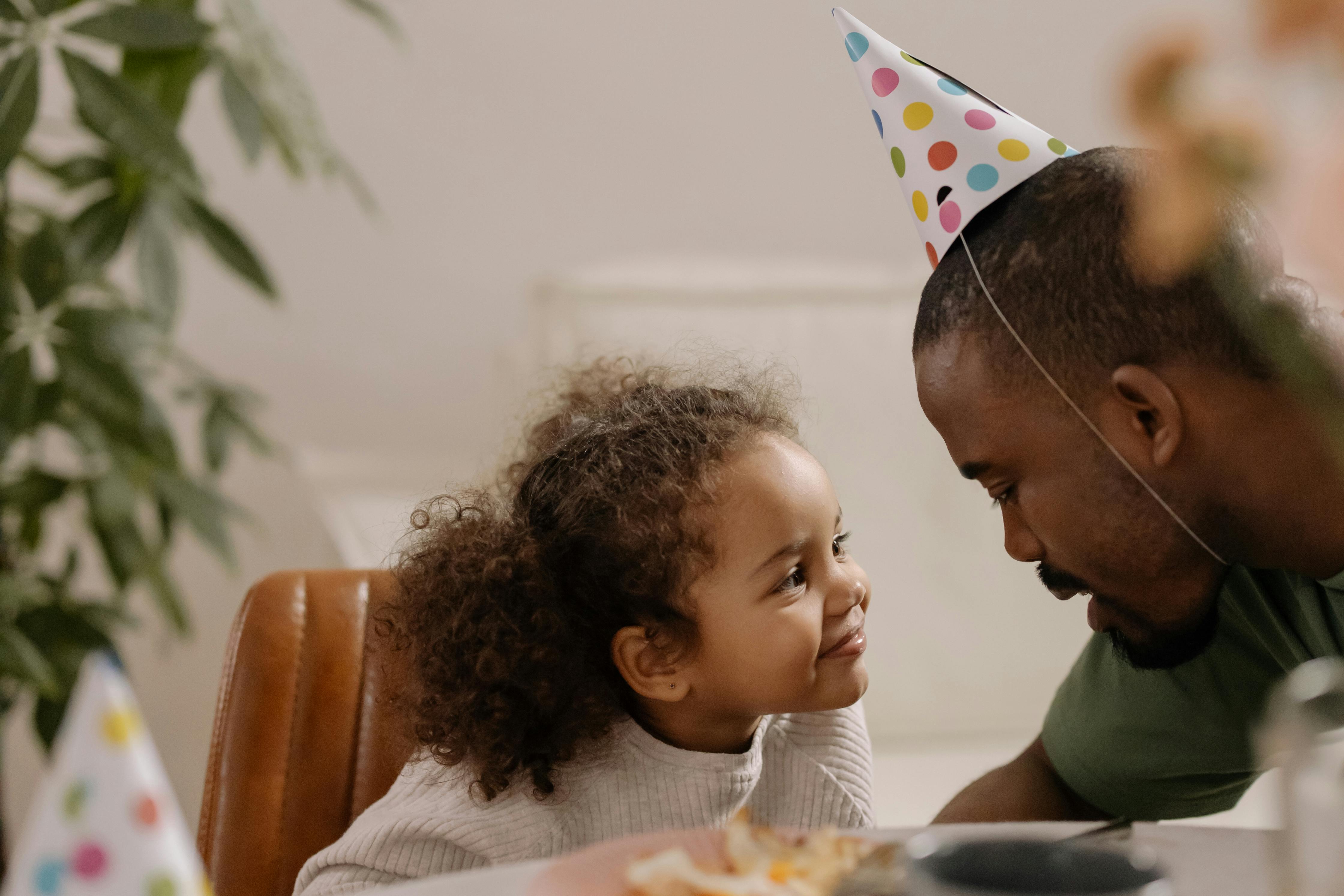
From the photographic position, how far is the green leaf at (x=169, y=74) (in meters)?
1.32

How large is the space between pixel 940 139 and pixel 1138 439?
0.88 feet

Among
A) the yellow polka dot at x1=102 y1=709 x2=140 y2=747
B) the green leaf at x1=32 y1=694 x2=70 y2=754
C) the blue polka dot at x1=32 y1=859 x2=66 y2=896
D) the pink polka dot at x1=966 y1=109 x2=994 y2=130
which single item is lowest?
the green leaf at x1=32 y1=694 x2=70 y2=754

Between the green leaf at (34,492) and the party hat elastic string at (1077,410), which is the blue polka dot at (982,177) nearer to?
the party hat elastic string at (1077,410)

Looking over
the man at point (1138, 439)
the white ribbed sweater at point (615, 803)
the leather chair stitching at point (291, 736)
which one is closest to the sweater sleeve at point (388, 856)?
the white ribbed sweater at point (615, 803)

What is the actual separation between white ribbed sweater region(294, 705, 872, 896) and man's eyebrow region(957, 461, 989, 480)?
9.2 inches

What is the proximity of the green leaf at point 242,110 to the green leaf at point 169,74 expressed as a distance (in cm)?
3

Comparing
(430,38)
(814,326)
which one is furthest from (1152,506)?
(430,38)

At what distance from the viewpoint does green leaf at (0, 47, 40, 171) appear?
1.22 meters

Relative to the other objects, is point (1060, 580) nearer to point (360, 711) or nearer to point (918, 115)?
point (918, 115)

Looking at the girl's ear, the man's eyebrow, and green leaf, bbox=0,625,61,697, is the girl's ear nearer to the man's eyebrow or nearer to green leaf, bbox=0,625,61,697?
the man's eyebrow

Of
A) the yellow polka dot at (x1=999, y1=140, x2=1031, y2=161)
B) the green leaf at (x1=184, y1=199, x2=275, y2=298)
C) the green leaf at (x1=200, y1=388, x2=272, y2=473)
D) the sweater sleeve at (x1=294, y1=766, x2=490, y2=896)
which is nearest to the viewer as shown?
the sweater sleeve at (x1=294, y1=766, x2=490, y2=896)

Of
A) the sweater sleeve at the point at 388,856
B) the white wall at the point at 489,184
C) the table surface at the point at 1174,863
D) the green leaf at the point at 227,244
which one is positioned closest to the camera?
the table surface at the point at 1174,863

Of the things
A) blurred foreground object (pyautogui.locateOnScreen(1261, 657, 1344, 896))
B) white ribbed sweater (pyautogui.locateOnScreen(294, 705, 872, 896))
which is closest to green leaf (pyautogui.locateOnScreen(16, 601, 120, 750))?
white ribbed sweater (pyautogui.locateOnScreen(294, 705, 872, 896))

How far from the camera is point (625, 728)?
3.06 feet
